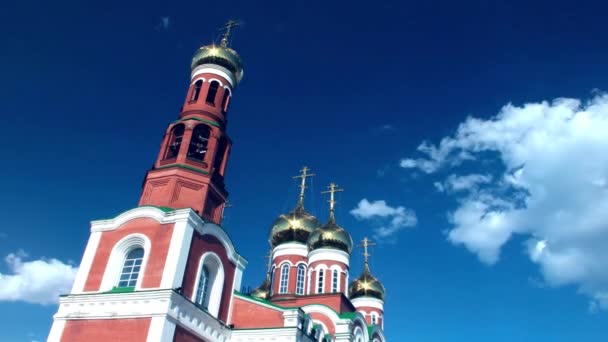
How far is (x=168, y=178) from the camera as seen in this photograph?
62.8 feet

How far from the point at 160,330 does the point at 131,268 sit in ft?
10.7

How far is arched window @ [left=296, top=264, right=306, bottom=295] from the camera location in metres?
28.8

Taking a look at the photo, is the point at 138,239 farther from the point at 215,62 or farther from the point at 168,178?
the point at 215,62

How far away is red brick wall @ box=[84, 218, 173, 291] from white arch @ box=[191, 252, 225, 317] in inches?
60.2

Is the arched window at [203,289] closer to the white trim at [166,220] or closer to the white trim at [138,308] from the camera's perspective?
the white trim at [138,308]

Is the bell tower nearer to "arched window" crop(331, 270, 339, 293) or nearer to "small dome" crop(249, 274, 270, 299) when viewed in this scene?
"arched window" crop(331, 270, 339, 293)

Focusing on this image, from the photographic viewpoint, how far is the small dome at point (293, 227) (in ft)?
98.4

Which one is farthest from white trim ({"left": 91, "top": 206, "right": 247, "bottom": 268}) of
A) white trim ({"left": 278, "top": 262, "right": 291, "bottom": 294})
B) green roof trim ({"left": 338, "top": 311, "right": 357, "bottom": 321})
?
white trim ({"left": 278, "top": 262, "right": 291, "bottom": 294})

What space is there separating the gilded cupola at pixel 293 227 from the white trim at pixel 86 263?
526 inches

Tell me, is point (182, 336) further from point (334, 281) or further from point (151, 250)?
point (334, 281)

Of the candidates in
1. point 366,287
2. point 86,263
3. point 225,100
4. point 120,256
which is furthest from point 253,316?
point 366,287

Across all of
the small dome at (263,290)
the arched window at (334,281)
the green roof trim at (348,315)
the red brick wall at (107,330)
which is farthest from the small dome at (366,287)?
the red brick wall at (107,330)

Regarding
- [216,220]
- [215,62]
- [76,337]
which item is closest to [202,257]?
[216,220]

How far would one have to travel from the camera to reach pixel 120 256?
58.5 ft
